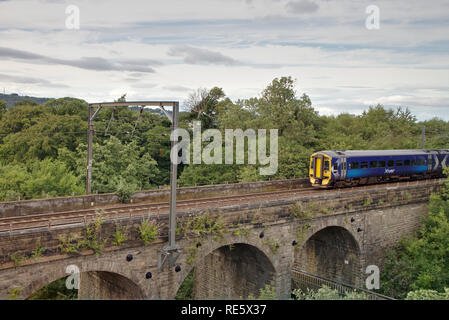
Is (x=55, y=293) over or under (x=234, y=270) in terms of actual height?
under

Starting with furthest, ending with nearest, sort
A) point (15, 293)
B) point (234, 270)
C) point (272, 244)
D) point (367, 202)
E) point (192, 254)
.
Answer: point (367, 202) < point (234, 270) < point (272, 244) < point (192, 254) < point (15, 293)

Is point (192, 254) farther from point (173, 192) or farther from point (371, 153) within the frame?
point (371, 153)

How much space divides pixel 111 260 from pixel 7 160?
3175cm

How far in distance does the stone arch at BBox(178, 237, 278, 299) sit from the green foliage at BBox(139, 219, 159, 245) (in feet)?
6.56

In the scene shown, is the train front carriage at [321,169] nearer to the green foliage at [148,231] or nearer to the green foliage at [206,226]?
the green foliage at [206,226]

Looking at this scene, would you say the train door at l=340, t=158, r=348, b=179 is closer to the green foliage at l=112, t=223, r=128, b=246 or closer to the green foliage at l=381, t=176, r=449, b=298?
the green foliage at l=381, t=176, r=449, b=298

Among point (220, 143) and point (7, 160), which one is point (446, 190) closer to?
point (220, 143)

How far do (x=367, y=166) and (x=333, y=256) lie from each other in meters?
5.96

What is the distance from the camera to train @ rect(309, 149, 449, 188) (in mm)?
21953

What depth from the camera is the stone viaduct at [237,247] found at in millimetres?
10039

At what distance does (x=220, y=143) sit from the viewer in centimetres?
3556

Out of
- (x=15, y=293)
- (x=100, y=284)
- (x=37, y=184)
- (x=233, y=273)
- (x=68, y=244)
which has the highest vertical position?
(x=37, y=184)

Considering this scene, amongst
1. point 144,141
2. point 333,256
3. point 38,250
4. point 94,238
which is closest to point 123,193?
point 94,238

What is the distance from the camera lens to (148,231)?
11664mm
